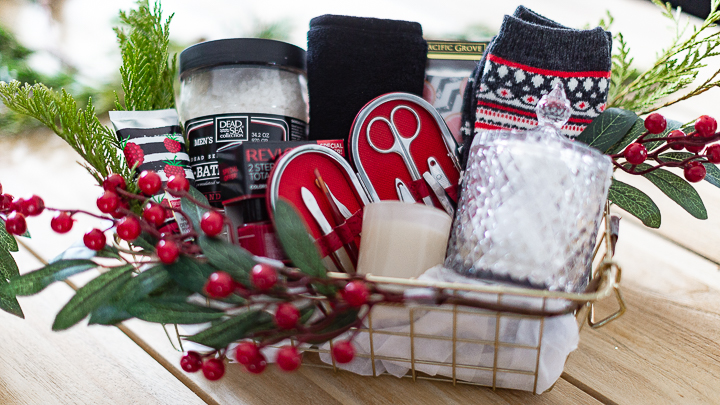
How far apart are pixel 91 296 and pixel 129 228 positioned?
0.05 metres

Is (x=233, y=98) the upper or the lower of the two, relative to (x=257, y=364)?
upper

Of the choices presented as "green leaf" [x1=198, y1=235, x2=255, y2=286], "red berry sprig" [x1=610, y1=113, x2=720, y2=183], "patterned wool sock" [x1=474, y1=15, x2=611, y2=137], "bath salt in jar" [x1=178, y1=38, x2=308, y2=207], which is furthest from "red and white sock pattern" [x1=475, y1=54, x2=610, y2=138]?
"green leaf" [x1=198, y1=235, x2=255, y2=286]

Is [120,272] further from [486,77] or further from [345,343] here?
[486,77]

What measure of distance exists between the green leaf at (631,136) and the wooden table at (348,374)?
0.16 meters

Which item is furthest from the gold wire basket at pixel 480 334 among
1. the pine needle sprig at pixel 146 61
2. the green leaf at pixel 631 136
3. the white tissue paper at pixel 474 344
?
the pine needle sprig at pixel 146 61

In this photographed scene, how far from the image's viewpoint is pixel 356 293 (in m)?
0.30

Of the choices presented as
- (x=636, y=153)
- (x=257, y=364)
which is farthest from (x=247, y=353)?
(x=636, y=153)

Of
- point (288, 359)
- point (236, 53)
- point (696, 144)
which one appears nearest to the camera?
point (288, 359)

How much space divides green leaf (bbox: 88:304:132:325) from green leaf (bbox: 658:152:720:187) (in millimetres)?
493

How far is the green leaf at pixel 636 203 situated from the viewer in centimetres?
47

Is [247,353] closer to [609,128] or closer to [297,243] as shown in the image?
[297,243]

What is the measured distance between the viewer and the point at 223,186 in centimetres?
47

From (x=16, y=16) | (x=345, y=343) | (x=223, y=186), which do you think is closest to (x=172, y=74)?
(x=223, y=186)

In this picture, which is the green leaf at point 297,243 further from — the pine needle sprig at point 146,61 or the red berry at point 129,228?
the pine needle sprig at point 146,61
